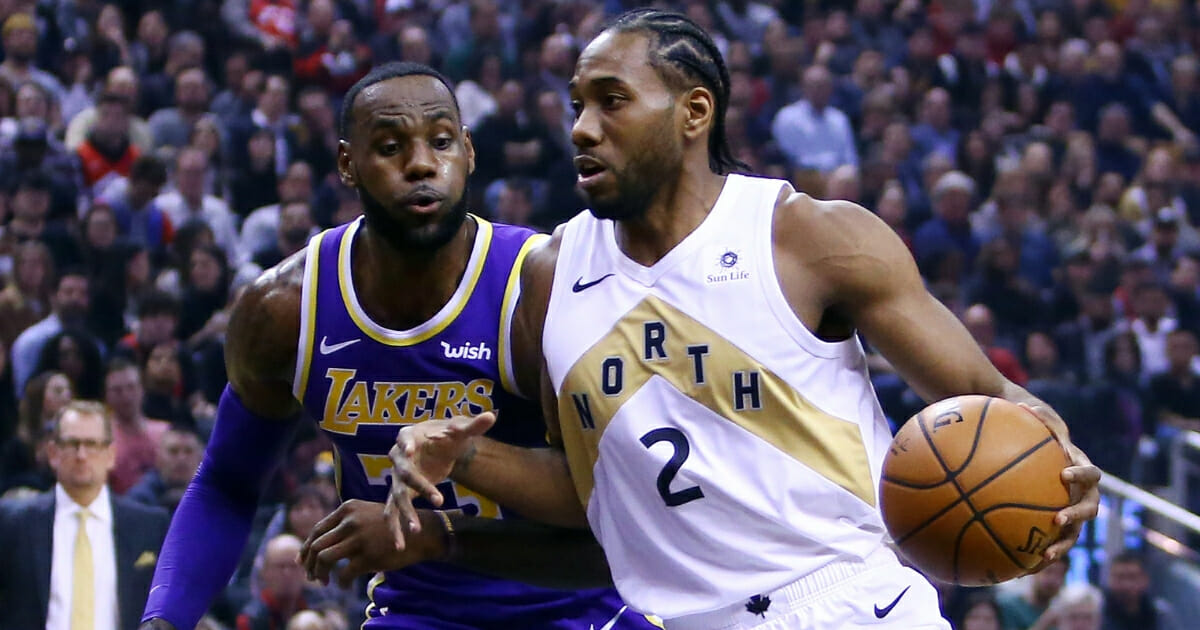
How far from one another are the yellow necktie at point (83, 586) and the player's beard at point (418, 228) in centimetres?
303

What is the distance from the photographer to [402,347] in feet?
13.3

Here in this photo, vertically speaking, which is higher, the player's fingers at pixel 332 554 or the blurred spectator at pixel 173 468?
the player's fingers at pixel 332 554

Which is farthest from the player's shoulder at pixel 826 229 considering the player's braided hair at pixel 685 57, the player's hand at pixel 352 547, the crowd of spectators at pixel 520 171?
the crowd of spectators at pixel 520 171

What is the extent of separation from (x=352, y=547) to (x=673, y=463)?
77 centimetres

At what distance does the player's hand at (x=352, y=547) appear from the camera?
3.67 meters

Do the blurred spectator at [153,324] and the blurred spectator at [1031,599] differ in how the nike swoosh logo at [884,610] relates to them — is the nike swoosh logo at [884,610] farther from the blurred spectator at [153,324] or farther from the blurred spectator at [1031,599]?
the blurred spectator at [153,324]

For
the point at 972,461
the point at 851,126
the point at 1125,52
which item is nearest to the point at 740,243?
the point at 972,461

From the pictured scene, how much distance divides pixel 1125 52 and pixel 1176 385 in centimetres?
563

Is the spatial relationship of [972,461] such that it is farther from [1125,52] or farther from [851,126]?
[1125,52]

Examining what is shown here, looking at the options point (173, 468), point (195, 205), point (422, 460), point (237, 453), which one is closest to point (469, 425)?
point (422, 460)

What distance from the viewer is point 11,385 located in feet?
26.7

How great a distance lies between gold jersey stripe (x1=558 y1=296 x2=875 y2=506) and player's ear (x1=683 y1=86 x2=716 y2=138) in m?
0.40

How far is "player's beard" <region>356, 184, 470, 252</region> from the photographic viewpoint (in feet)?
12.9

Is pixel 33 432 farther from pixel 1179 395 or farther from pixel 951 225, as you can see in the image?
pixel 1179 395
